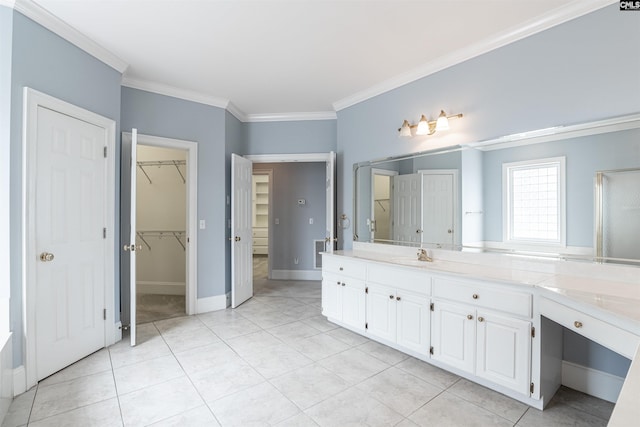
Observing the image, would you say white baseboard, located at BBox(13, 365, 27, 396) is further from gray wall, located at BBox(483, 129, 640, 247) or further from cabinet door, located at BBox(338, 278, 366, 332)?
gray wall, located at BBox(483, 129, 640, 247)

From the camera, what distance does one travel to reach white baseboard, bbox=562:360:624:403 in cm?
196

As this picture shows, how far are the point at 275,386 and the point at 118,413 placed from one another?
0.96 m

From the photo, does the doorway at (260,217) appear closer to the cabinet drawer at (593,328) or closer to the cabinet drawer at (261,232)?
the cabinet drawer at (261,232)

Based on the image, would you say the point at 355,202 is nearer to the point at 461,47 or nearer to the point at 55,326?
the point at 461,47

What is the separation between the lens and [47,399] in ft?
6.61

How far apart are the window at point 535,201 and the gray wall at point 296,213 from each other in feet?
11.6

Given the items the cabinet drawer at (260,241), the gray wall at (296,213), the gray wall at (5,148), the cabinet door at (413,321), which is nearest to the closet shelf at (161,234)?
the gray wall at (296,213)

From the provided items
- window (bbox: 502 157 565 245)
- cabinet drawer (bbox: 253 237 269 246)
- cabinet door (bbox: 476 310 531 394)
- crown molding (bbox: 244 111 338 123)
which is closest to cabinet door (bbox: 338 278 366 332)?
→ cabinet door (bbox: 476 310 531 394)

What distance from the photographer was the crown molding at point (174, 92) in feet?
10.8

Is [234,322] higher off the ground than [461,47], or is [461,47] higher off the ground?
[461,47]

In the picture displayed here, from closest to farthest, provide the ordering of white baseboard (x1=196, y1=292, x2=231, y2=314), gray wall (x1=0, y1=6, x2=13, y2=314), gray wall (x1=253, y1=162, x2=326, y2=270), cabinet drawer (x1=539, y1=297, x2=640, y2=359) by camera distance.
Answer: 1. cabinet drawer (x1=539, y1=297, x2=640, y2=359)
2. gray wall (x1=0, y1=6, x2=13, y2=314)
3. white baseboard (x1=196, y1=292, x2=231, y2=314)
4. gray wall (x1=253, y1=162, x2=326, y2=270)

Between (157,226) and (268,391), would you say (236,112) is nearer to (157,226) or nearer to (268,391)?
(157,226)

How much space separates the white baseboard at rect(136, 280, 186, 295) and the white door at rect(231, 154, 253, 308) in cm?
117

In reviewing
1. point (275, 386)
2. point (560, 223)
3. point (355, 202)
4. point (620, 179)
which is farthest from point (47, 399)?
point (620, 179)
